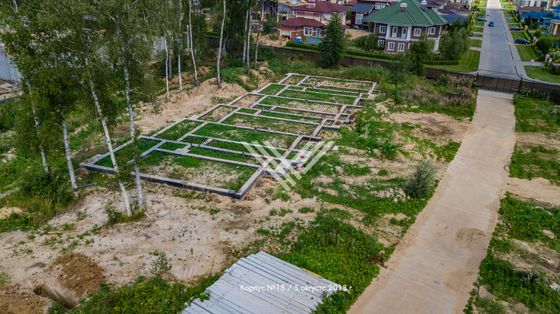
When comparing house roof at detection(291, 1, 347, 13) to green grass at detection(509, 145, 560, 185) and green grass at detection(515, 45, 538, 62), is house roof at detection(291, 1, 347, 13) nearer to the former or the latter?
green grass at detection(515, 45, 538, 62)

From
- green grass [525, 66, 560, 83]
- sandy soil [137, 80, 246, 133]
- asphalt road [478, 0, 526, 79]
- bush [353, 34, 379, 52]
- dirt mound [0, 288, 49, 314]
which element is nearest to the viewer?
dirt mound [0, 288, 49, 314]

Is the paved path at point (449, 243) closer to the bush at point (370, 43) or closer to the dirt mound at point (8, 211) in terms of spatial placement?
the dirt mound at point (8, 211)

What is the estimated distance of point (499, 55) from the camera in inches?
1718

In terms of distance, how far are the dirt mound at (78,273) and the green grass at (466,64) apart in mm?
32773

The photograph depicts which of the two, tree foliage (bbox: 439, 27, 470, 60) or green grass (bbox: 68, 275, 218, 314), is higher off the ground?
tree foliage (bbox: 439, 27, 470, 60)

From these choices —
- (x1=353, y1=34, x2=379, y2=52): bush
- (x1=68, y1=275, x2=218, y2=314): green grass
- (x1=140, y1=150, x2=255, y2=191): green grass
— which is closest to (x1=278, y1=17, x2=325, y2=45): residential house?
(x1=353, y1=34, x2=379, y2=52): bush

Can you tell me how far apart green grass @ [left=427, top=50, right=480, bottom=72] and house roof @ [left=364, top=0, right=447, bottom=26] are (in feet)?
14.3

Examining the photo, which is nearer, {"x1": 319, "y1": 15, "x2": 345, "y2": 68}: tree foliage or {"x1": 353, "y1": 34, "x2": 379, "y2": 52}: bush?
{"x1": 319, "y1": 15, "x2": 345, "y2": 68}: tree foliage

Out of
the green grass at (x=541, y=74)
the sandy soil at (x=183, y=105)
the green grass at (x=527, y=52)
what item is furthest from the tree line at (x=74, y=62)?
the green grass at (x=527, y=52)

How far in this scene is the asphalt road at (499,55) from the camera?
36.2m

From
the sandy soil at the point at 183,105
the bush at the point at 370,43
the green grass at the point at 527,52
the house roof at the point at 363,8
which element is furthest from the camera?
the house roof at the point at 363,8

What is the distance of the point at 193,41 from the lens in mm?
28031

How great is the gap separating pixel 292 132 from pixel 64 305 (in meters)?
13.3

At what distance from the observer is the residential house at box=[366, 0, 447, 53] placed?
40969mm
